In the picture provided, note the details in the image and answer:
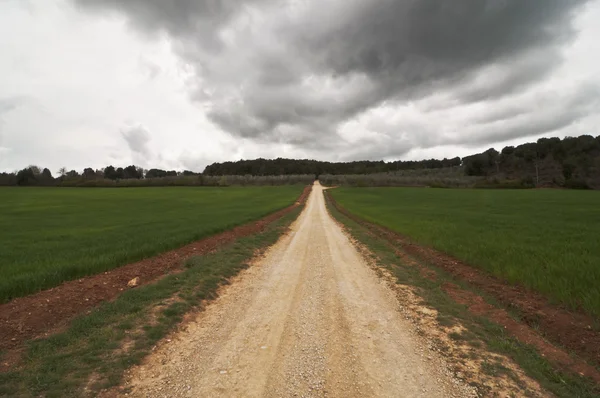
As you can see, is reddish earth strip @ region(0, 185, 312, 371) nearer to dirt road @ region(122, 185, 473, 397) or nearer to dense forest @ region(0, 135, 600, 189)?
dirt road @ region(122, 185, 473, 397)

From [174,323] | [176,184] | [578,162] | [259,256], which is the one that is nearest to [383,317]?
[174,323]

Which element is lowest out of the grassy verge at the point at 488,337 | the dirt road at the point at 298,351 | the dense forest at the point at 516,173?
the grassy verge at the point at 488,337

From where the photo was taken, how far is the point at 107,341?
252 inches

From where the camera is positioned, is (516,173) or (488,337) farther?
(516,173)

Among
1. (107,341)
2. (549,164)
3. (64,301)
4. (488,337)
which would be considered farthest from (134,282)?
(549,164)

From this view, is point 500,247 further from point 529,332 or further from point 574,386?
point 574,386

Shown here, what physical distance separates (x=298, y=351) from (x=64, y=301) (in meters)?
7.46

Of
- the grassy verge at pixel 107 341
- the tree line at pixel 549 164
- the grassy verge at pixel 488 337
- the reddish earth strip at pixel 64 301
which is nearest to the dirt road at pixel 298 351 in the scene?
the grassy verge at pixel 107 341

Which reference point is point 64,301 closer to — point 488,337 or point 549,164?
point 488,337

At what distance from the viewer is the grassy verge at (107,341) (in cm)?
496

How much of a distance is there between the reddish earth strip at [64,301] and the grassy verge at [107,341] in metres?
0.61

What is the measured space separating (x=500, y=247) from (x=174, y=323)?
15967 mm

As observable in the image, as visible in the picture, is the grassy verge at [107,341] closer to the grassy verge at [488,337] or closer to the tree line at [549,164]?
the grassy verge at [488,337]

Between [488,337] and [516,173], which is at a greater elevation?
[516,173]
